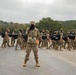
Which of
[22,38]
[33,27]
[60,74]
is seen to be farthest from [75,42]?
[60,74]

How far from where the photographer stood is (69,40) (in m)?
27.2

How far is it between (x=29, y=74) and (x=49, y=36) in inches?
663

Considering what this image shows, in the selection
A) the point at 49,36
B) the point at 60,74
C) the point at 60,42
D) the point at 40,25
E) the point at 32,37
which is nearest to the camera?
the point at 60,74

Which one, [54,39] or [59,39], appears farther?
[54,39]

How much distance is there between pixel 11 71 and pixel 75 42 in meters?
16.3

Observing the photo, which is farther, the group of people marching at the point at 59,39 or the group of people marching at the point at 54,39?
the group of people marching at the point at 59,39

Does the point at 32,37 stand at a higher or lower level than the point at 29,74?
higher

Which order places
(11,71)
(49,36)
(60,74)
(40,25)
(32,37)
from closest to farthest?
(60,74)
(11,71)
(32,37)
(49,36)
(40,25)

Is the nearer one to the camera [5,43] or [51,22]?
[5,43]

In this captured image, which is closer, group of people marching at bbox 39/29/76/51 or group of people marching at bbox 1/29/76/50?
group of people marching at bbox 1/29/76/50

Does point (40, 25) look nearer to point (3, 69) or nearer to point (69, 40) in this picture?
point (69, 40)

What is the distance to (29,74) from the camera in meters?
10.9

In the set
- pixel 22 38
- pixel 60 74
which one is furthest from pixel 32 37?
pixel 22 38

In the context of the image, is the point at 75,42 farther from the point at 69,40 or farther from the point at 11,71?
Answer: the point at 11,71
